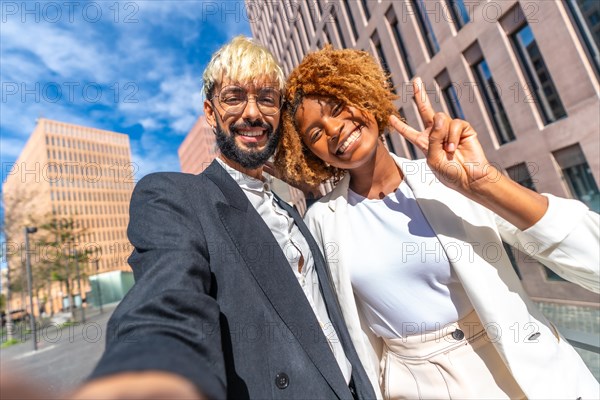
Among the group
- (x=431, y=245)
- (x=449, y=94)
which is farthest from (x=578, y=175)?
(x=431, y=245)

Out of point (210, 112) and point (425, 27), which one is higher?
point (425, 27)

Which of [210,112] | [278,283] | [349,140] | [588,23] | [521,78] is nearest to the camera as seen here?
[278,283]

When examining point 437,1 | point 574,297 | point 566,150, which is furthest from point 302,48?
point 574,297

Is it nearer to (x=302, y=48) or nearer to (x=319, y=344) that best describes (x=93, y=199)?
(x=302, y=48)

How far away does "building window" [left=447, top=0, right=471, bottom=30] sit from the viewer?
36.2 feet

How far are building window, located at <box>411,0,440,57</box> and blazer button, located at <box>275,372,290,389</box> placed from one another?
14234 millimetres

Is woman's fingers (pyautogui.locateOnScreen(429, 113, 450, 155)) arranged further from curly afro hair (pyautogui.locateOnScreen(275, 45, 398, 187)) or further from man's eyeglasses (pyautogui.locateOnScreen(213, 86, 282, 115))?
man's eyeglasses (pyautogui.locateOnScreen(213, 86, 282, 115))

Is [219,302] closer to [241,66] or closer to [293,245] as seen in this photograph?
[293,245]

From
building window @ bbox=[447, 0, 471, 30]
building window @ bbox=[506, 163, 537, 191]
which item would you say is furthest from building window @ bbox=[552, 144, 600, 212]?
building window @ bbox=[447, 0, 471, 30]

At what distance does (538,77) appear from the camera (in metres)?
9.60

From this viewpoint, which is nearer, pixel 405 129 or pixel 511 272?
pixel 511 272

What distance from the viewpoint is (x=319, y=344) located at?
1494 millimetres

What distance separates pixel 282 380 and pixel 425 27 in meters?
14.9

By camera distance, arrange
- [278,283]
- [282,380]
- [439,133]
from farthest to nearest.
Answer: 1. [439,133]
2. [278,283]
3. [282,380]
